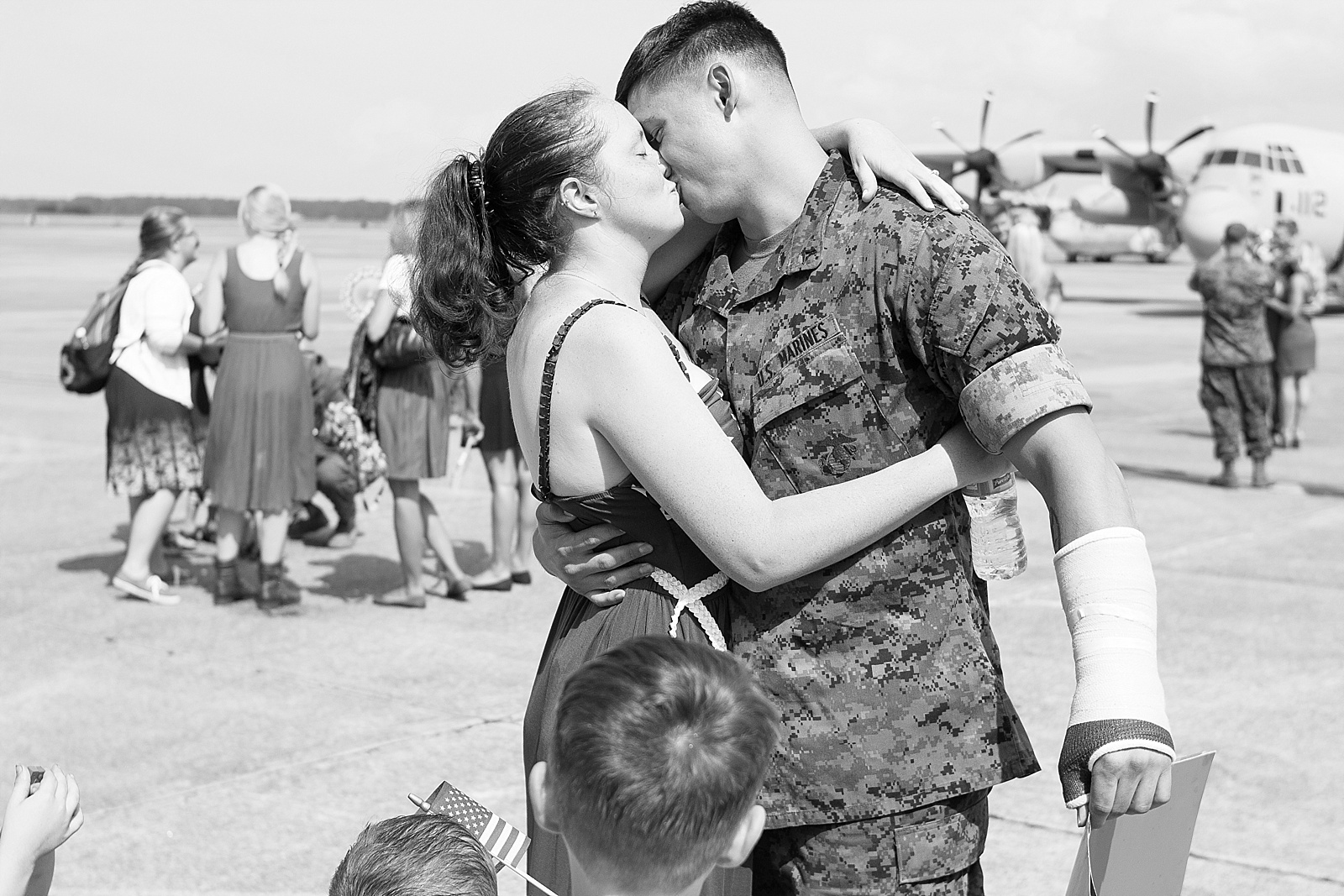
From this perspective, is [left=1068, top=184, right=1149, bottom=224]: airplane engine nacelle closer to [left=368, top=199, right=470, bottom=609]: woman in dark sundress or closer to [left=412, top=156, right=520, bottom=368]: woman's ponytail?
[left=368, top=199, right=470, bottom=609]: woman in dark sundress

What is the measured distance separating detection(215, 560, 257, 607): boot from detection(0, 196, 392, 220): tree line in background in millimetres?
113843

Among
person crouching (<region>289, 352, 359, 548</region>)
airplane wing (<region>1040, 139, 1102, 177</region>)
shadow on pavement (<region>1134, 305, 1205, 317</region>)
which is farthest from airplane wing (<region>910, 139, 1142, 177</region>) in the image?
person crouching (<region>289, 352, 359, 548</region>)

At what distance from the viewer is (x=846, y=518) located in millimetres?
2020

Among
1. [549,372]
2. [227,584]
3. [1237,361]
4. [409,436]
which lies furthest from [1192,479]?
[549,372]

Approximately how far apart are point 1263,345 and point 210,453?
24.4 feet

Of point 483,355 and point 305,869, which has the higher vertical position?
point 483,355

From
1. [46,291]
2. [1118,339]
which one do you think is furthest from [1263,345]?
[46,291]

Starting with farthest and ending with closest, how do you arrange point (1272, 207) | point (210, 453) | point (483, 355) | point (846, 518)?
point (1272, 207) < point (210, 453) < point (483, 355) < point (846, 518)

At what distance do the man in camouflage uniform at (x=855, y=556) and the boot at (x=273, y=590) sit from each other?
4927mm

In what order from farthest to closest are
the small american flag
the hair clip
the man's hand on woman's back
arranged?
the hair clip
the man's hand on woman's back
the small american flag

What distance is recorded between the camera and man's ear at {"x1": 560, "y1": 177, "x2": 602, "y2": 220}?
2213 mm

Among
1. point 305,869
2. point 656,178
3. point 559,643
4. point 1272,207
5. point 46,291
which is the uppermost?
point 656,178

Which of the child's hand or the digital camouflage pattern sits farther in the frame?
the digital camouflage pattern

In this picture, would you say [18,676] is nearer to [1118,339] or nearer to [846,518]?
[846,518]
